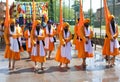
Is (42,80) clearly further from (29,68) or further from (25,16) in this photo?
(25,16)

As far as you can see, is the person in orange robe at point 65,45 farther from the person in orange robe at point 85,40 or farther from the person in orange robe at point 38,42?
the person in orange robe at point 38,42

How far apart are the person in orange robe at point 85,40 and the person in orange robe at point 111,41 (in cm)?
65

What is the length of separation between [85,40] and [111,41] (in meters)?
0.99

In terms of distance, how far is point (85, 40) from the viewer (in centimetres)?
1371

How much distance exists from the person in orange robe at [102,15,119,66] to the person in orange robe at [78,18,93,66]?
651 millimetres

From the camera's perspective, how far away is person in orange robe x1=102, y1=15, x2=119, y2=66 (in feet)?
45.0

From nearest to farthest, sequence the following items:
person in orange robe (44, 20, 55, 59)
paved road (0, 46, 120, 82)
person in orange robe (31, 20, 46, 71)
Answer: paved road (0, 46, 120, 82) → person in orange robe (31, 20, 46, 71) → person in orange robe (44, 20, 55, 59)

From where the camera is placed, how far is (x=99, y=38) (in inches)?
886

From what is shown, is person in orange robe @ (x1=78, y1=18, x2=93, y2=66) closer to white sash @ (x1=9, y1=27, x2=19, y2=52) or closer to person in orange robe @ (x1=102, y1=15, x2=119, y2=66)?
person in orange robe @ (x1=102, y1=15, x2=119, y2=66)

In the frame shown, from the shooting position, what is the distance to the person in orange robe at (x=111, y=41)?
13.7 metres

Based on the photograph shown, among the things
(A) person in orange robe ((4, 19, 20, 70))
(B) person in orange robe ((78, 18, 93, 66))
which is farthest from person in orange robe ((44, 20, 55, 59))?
(A) person in orange robe ((4, 19, 20, 70))

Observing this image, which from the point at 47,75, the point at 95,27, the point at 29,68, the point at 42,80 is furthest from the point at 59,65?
the point at 95,27

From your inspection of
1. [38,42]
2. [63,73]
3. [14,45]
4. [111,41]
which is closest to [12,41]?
[14,45]

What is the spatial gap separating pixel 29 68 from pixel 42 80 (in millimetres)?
2594
